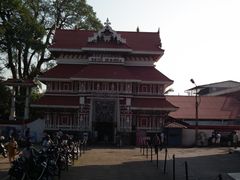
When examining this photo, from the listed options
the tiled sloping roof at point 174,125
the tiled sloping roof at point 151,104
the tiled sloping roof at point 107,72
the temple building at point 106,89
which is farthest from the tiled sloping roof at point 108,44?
the tiled sloping roof at point 174,125

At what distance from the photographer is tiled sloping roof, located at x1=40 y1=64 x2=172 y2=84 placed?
46906mm

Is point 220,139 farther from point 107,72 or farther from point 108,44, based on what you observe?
point 108,44

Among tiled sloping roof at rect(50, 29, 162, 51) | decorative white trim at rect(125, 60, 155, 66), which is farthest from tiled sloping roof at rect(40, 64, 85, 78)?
decorative white trim at rect(125, 60, 155, 66)

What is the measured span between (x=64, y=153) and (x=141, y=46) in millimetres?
30843

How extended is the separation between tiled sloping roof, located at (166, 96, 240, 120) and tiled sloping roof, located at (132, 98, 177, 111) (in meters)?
5.81

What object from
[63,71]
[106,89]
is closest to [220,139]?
[106,89]

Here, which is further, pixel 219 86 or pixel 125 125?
pixel 219 86

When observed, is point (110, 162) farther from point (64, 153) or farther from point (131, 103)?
point (131, 103)

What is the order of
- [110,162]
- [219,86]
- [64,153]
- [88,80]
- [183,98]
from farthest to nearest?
[219,86], [183,98], [88,80], [110,162], [64,153]

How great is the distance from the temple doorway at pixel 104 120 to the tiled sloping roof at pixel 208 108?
830 cm

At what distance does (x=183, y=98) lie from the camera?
2327 inches

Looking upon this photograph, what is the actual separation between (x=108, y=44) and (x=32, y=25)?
29.6ft

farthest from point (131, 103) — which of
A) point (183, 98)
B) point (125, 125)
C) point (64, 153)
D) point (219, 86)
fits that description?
point (219, 86)

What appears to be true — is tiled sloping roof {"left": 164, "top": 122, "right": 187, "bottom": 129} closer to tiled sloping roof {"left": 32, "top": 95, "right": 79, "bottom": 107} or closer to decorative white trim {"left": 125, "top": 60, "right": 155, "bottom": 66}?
decorative white trim {"left": 125, "top": 60, "right": 155, "bottom": 66}
